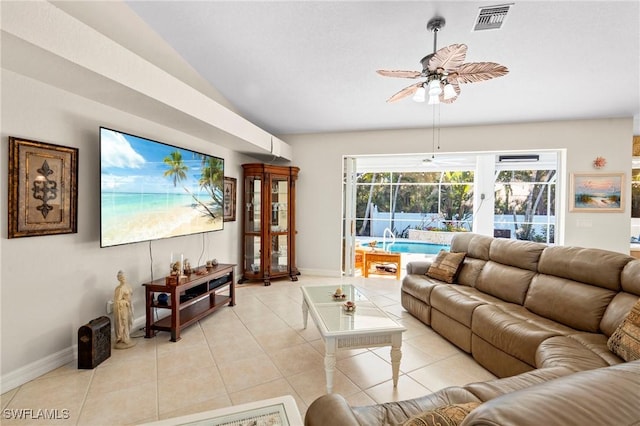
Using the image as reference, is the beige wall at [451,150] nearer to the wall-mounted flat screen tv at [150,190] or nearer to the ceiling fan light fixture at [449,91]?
the wall-mounted flat screen tv at [150,190]

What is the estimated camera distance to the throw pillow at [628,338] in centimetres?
157

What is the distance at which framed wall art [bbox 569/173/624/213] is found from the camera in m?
4.14

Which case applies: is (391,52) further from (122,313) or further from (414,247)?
(414,247)

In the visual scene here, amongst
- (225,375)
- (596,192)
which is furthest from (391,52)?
(596,192)

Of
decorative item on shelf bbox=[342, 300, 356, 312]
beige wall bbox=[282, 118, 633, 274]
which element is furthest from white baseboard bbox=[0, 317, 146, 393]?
beige wall bbox=[282, 118, 633, 274]

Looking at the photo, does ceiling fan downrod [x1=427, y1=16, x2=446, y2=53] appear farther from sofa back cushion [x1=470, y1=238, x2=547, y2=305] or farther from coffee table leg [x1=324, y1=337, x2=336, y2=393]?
coffee table leg [x1=324, y1=337, x2=336, y2=393]

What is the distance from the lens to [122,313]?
247 cm

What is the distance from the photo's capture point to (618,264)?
2.04m

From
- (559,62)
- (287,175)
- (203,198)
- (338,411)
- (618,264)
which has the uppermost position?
(559,62)

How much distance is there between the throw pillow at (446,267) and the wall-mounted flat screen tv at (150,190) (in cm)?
291

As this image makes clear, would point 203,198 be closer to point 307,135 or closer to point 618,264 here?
point 307,135

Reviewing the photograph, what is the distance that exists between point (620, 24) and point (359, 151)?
10.9ft

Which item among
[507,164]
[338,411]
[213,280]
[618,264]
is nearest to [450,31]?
[618,264]

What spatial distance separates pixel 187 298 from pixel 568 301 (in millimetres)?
3390
